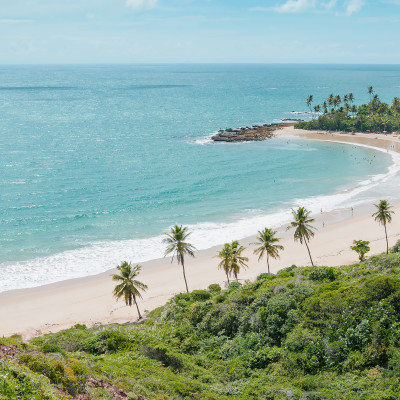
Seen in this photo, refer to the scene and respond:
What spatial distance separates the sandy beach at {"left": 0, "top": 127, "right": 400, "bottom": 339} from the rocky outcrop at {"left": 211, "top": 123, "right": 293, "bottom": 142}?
189 feet

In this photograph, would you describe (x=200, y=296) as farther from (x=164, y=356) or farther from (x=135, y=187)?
(x=135, y=187)

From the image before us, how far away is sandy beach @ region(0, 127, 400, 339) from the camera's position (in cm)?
4203

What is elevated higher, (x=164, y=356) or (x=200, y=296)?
(x=164, y=356)

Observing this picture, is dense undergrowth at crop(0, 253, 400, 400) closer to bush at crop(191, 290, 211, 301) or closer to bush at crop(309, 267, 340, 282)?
bush at crop(309, 267, 340, 282)

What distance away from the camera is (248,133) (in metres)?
127

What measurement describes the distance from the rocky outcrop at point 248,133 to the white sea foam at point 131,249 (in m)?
48.9

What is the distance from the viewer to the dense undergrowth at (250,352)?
19516 millimetres

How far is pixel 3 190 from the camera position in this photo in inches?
2980

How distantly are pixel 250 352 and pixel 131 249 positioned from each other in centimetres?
3250

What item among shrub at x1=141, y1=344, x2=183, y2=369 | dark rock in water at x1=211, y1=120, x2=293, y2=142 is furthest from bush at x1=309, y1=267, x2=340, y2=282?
dark rock in water at x1=211, y1=120, x2=293, y2=142

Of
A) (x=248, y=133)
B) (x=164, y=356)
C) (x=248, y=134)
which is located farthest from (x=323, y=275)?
(x=248, y=133)

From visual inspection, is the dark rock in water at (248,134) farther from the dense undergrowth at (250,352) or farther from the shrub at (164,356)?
the shrub at (164,356)

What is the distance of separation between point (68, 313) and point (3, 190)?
4154 centimetres

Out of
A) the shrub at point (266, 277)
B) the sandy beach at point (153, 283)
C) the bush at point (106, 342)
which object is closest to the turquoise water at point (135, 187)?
the sandy beach at point (153, 283)
